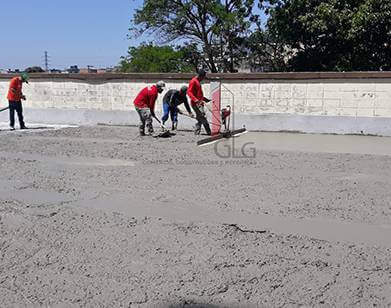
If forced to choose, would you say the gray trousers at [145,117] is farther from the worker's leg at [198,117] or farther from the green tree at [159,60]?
the green tree at [159,60]

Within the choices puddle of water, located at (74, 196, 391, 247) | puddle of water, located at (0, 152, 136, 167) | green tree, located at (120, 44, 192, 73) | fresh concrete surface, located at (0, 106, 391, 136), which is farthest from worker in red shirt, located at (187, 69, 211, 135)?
green tree, located at (120, 44, 192, 73)

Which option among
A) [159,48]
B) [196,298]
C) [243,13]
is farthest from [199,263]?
[159,48]

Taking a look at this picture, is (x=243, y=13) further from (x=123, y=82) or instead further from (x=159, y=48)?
(x=123, y=82)

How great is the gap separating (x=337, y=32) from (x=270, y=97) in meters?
7.00

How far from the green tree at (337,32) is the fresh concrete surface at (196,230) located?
9860 millimetres

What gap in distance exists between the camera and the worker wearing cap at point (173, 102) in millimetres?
14472

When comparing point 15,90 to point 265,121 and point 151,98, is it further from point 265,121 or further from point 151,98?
point 265,121

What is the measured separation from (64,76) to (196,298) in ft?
48.9

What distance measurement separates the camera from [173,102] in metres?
14.6

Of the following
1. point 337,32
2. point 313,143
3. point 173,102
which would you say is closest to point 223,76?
point 173,102

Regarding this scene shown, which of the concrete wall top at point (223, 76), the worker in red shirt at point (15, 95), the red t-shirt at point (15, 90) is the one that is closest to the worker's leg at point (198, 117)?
the concrete wall top at point (223, 76)

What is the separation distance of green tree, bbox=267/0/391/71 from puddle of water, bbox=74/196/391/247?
48.3 feet

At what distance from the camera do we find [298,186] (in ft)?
25.2

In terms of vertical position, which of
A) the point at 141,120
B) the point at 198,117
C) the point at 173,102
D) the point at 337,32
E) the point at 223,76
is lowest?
the point at 141,120
